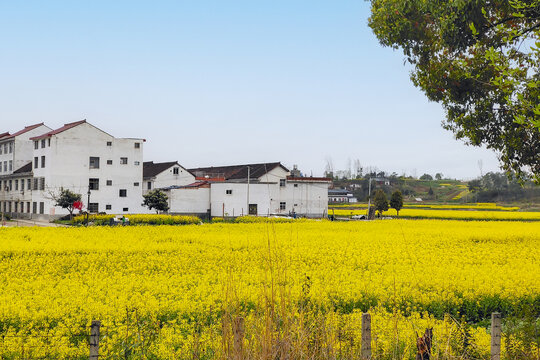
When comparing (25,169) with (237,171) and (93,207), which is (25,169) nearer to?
(93,207)

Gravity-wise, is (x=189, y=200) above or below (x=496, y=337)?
above

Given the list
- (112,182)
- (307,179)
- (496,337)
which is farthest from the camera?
(307,179)

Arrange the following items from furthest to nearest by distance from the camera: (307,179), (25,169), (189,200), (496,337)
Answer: (307,179)
(25,169)
(189,200)
(496,337)

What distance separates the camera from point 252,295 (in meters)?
12.3

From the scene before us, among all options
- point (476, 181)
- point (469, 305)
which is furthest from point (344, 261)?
point (476, 181)

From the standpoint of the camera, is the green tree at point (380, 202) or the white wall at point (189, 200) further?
the green tree at point (380, 202)

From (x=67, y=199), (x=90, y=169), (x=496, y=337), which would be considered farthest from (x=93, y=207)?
(x=496, y=337)

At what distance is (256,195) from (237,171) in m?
9.88

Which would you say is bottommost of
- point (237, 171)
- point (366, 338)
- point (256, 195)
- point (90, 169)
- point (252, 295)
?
point (252, 295)

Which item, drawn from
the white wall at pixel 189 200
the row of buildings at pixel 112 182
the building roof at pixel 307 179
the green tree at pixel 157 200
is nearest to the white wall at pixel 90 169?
the row of buildings at pixel 112 182

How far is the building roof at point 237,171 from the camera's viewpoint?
6269 cm

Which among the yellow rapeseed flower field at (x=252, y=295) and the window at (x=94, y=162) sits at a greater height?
the window at (x=94, y=162)

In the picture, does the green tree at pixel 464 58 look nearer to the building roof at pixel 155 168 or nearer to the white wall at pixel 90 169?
the white wall at pixel 90 169

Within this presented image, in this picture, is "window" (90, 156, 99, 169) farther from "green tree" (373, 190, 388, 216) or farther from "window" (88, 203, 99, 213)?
"green tree" (373, 190, 388, 216)
